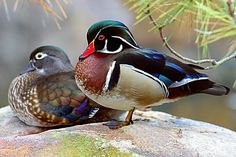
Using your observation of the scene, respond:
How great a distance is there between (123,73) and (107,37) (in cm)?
13

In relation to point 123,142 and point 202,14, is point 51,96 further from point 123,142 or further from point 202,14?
point 202,14

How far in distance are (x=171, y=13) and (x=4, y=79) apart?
14.5ft

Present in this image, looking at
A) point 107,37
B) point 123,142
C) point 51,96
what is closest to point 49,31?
point 51,96

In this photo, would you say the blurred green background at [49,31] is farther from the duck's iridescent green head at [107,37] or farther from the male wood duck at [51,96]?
the duck's iridescent green head at [107,37]

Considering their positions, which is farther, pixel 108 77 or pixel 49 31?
pixel 49 31

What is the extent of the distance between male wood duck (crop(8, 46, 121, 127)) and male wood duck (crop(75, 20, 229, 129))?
0.55ft

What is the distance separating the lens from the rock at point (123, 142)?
1.65 metres

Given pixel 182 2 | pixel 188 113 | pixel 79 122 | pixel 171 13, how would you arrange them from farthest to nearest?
pixel 188 113 < pixel 79 122 < pixel 171 13 < pixel 182 2

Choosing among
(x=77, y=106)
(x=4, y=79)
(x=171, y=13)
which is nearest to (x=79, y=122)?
(x=77, y=106)

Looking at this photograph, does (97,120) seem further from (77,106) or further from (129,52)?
(129,52)

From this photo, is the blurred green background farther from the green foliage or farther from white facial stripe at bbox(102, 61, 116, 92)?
white facial stripe at bbox(102, 61, 116, 92)

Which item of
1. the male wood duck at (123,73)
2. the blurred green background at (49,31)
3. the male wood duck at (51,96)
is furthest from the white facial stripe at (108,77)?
the blurred green background at (49,31)

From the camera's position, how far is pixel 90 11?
6.35 metres

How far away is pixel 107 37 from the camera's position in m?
1.78
